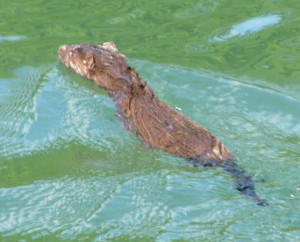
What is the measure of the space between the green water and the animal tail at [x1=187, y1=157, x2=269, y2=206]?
0.06m

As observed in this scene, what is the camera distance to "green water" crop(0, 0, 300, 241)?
5570mm

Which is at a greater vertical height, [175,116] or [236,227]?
[175,116]

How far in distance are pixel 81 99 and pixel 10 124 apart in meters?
0.79

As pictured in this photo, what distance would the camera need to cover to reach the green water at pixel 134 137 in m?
5.57

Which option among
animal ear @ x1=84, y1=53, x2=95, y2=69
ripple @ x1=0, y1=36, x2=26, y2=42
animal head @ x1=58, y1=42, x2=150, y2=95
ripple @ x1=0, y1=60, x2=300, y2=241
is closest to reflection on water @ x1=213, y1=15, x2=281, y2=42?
ripple @ x1=0, y1=60, x2=300, y2=241

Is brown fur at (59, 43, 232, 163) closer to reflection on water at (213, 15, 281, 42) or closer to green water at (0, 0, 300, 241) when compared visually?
green water at (0, 0, 300, 241)

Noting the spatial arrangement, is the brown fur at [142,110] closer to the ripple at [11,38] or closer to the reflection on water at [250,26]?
the ripple at [11,38]

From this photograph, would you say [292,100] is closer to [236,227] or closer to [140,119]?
[140,119]

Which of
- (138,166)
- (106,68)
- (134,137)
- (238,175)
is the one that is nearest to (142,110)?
(134,137)

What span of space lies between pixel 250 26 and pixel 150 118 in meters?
3.62

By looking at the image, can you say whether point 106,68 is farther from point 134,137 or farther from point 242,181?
point 242,181

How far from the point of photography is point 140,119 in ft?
21.1

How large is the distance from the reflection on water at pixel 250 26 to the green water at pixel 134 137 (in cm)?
3

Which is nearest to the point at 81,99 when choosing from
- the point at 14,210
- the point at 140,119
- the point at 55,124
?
the point at 55,124
